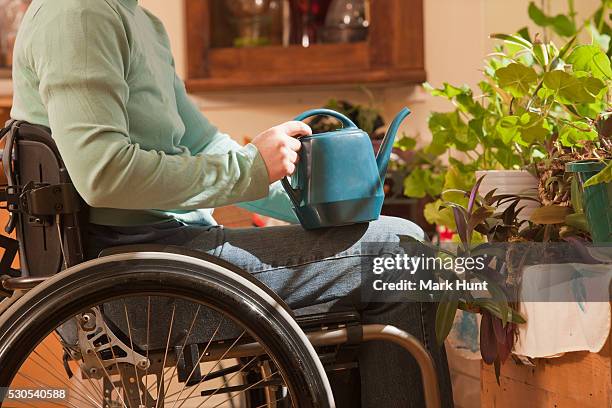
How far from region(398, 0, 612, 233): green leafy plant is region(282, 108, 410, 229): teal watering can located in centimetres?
27

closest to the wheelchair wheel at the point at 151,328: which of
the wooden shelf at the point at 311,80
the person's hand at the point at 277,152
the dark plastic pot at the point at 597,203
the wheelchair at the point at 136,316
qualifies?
the wheelchair at the point at 136,316

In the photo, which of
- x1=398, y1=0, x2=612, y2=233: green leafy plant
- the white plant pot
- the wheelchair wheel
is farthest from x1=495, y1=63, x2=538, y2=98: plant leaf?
the wheelchair wheel

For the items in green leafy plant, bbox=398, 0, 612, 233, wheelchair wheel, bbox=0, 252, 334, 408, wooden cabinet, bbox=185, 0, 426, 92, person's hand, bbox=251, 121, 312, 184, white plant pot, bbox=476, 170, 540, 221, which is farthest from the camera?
wooden cabinet, bbox=185, 0, 426, 92

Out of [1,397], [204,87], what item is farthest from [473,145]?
[204,87]

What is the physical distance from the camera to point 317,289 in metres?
1.06

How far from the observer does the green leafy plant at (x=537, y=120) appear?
1.18m

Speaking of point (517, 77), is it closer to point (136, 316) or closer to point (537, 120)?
point (537, 120)

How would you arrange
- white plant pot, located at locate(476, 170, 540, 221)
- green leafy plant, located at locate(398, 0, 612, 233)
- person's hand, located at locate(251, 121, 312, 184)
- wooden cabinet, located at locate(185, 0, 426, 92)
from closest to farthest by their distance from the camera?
person's hand, located at locate(251, 121, 312, 184)
green leafy plant, located at locate(398, 0, 612, 233)
white plant pot, located at locate(476, 170, 540, 221)
wooden cabinet, located at locate(185, 0, 426, 92)

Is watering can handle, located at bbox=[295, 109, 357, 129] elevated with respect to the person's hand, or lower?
elevated

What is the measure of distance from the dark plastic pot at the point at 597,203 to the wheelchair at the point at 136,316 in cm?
29

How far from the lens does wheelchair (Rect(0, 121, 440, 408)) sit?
3.00ft

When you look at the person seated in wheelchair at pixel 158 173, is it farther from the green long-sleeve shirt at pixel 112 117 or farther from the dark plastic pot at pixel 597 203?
the dark plastic pot at pixel 597 203

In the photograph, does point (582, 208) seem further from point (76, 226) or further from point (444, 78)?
point (444, 78)

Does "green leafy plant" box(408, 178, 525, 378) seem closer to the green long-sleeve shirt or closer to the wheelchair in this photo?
the wheelchair
